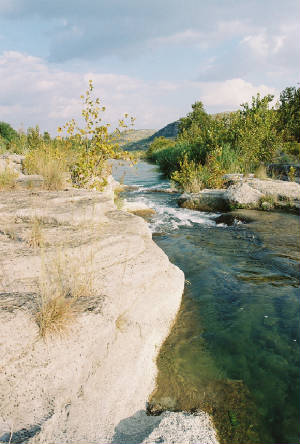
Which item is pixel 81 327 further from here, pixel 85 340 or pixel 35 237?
pixel 35 237

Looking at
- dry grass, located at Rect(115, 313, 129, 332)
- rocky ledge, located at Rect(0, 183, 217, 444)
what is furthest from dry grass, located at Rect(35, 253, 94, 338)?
dry grass, located at Rect(115, 313, 129, 332)

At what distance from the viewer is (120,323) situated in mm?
3184

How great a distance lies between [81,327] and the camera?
2668 mm

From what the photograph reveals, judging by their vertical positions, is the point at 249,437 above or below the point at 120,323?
below

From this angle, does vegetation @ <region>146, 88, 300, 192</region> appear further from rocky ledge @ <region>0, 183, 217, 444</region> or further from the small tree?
rocky ledge @ <region>0, 183, 217, 444</region>

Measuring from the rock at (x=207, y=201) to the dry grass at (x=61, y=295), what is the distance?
30.4 ft

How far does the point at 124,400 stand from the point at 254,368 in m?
1.73

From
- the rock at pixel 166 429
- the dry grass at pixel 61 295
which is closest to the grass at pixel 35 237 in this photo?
the dry grass at pixel 61 295

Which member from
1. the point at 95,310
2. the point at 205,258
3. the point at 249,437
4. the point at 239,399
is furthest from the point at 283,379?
the point at 205,258

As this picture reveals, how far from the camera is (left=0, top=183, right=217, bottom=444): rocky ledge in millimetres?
2332

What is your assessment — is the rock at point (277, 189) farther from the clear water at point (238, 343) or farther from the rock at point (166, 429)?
the rock at point (166, 429)

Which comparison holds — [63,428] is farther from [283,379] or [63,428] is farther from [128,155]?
[128,155]

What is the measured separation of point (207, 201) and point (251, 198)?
1836mm

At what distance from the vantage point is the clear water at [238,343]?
288 centimetres
